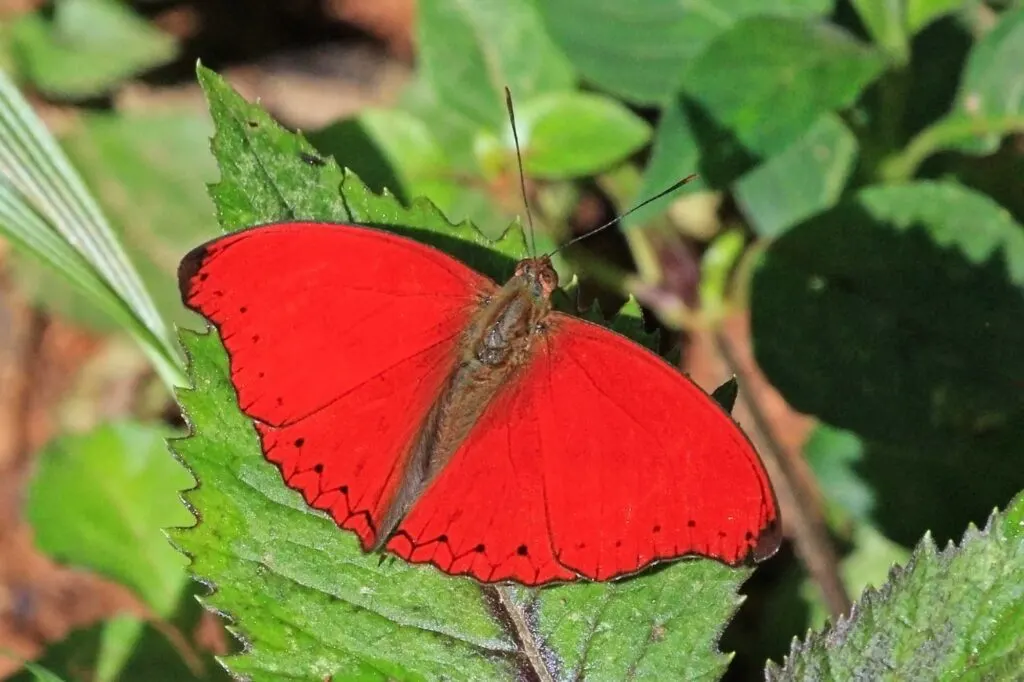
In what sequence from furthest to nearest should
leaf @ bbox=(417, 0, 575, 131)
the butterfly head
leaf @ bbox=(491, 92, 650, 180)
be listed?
leaf @ bbox=(417, 0, 575, 131) < leaf @ bbox=(491, 92, 650, 180) < the butterfly head

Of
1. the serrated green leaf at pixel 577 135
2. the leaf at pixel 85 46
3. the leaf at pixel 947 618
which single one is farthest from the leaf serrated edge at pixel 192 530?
the leaf at pixel 85 46

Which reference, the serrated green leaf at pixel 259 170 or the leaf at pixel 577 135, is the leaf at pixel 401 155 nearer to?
the leaf at pixel 577 135

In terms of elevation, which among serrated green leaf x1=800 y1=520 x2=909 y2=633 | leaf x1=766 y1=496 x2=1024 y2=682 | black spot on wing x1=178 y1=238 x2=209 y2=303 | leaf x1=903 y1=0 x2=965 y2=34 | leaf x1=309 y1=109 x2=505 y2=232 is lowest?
leaf x1=766 y1=496 x2=1024 y2=682

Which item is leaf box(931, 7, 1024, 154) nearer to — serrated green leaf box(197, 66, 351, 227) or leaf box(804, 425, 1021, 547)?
leaf box(804, 425, 1021, 547)

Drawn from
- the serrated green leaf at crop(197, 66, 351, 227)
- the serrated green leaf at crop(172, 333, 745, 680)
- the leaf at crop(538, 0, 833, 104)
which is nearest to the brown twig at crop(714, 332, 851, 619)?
the leaf at crop(538, 0, 833, 104)

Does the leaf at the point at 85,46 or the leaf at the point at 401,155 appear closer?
the leaf at the point at 401,155

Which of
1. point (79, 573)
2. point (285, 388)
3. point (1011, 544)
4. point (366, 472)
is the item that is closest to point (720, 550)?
point (1011, 544)

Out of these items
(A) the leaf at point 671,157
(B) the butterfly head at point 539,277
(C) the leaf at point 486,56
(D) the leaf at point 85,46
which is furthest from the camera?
(D) the leaf at point 85,46
